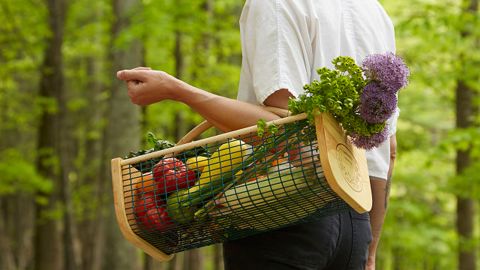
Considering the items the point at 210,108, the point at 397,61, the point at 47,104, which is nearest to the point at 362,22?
the point at 397,61

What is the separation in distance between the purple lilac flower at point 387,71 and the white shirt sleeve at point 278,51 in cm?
22

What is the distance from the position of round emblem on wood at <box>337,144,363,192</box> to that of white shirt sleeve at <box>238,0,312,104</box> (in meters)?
0.23

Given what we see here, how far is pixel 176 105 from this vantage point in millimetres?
13914

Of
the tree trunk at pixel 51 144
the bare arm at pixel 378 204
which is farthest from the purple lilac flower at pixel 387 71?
the tree trunk at pixel 51 144

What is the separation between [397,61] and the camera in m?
2.21

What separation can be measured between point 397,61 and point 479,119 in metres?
11.4

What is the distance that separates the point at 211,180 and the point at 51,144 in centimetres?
1427

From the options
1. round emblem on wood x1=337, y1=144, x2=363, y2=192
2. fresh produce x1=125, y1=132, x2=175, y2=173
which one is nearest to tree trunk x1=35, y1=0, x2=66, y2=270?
fresh produce x1=125, y1=132, x2=175, y2=173

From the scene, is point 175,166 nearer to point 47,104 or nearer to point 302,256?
point 302,256

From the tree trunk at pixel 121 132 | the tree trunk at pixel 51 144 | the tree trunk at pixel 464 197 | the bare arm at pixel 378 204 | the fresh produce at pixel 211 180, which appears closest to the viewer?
the fresh produce at pixel 211 180

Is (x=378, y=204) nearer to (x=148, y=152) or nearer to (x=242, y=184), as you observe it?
(x=242, y=184)

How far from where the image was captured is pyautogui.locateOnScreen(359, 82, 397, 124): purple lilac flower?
2135 mm

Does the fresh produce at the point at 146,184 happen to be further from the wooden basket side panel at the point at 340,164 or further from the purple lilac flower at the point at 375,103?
the purple lilac flower at the point at 375,103

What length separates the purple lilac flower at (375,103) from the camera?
2.13 m
